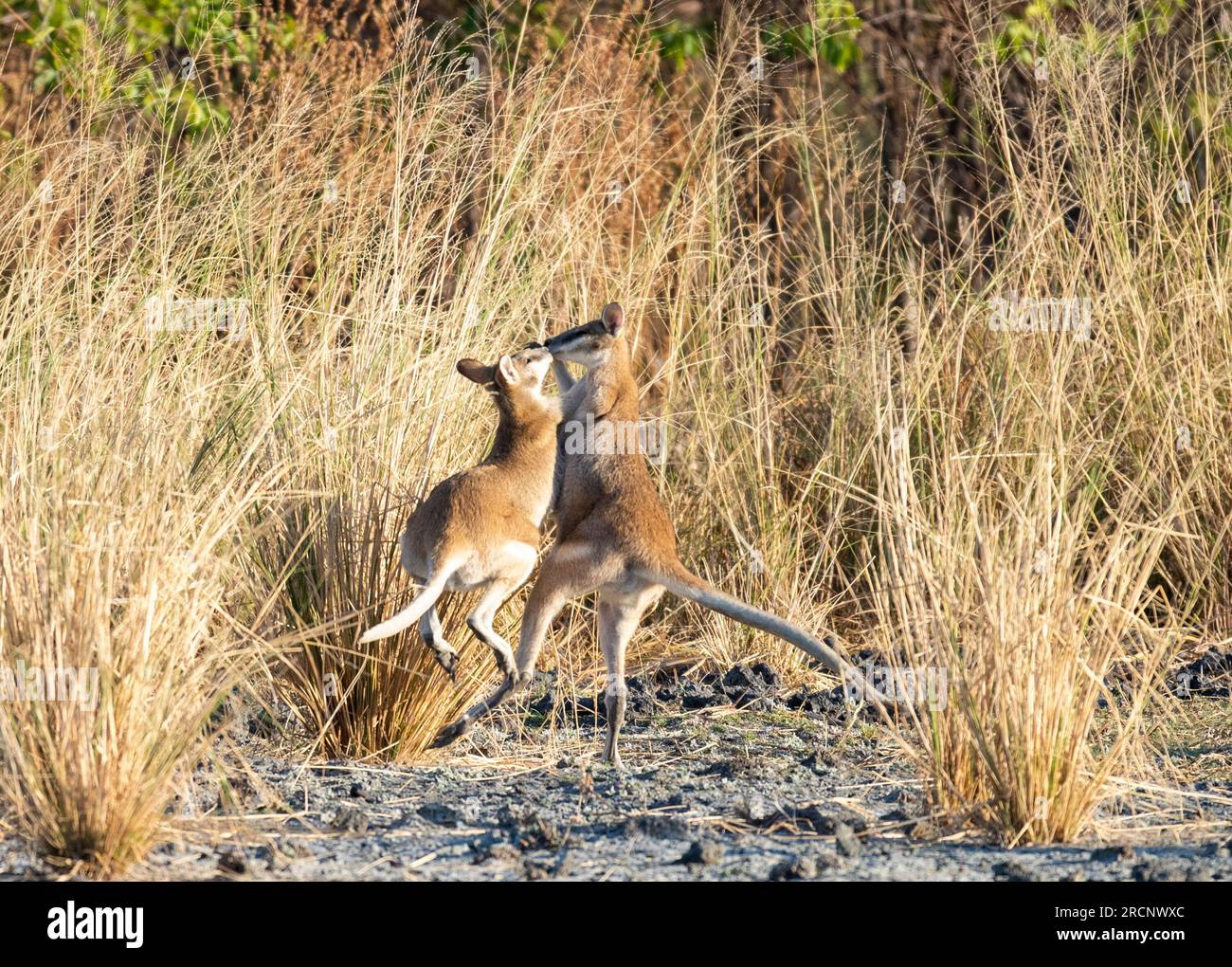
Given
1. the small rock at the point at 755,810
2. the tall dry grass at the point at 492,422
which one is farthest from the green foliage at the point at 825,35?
the small rock at the point at 755,810

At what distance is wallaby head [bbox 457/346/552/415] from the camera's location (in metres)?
5.16

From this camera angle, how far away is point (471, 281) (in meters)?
5.69

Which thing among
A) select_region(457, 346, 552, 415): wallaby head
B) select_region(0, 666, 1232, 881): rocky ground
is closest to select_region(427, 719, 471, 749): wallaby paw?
select_region(0, 666, 1232, 881): rocky ground

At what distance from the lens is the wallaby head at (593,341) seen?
17.6 ft

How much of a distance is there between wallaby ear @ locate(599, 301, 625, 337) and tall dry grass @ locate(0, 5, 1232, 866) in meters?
0.52

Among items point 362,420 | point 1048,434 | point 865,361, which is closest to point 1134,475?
point 865,361

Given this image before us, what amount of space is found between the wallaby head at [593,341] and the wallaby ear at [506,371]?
27 cm

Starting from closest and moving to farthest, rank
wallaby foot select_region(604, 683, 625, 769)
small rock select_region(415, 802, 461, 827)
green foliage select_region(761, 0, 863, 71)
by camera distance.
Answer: small rock select_region(415, 802, 461, 827)
wallaby foot select_region(604, 683, 625, 769)
green foliage select_region(761, 0, 863, 71)

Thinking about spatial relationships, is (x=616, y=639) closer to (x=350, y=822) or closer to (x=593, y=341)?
(x=593, y=341)

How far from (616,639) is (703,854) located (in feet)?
4.39

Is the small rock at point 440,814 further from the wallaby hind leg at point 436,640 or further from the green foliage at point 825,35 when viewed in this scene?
the green foliage at point 825,35

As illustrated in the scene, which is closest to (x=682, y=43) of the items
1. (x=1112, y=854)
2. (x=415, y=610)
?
(x=415, y=610)

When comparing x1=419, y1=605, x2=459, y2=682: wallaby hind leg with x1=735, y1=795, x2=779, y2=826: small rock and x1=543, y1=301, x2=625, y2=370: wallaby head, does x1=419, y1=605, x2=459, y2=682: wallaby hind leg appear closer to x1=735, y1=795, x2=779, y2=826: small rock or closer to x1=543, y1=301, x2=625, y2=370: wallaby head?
x1=735, y1=795, x2=779, y2=826: small rock

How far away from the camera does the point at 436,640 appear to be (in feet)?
15.7
